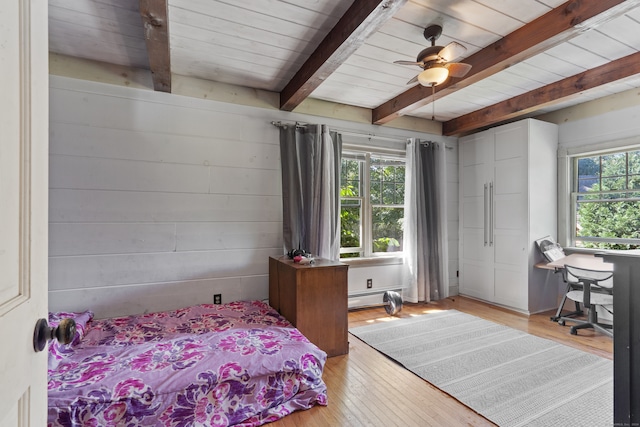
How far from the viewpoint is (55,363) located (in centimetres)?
192

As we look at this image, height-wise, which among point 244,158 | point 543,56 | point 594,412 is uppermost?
point 543,56

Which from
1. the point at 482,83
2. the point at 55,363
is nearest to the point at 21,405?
the point at 55,363

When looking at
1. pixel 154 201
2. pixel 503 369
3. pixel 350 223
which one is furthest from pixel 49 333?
pixel 350 223

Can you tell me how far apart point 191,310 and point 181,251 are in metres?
0.60

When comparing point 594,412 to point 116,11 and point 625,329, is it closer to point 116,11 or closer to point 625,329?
point 625,329

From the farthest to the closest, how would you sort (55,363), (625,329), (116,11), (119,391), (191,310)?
(191,310), (116,11), (55,363), (119,391), (625,329)

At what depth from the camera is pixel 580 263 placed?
337 cm

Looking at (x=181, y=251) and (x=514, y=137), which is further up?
(x=514, y=137)

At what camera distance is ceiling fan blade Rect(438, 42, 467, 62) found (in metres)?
2.24

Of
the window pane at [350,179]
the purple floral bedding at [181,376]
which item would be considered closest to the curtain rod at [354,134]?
the window pane at [350,179]

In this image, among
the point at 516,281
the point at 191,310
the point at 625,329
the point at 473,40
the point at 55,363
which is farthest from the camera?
the point at 516,281

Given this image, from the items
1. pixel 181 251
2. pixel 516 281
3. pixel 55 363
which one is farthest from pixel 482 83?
pixel 55 363

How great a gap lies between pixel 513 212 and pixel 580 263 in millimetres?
950

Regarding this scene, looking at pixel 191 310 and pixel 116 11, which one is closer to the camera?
pixel 116 11
